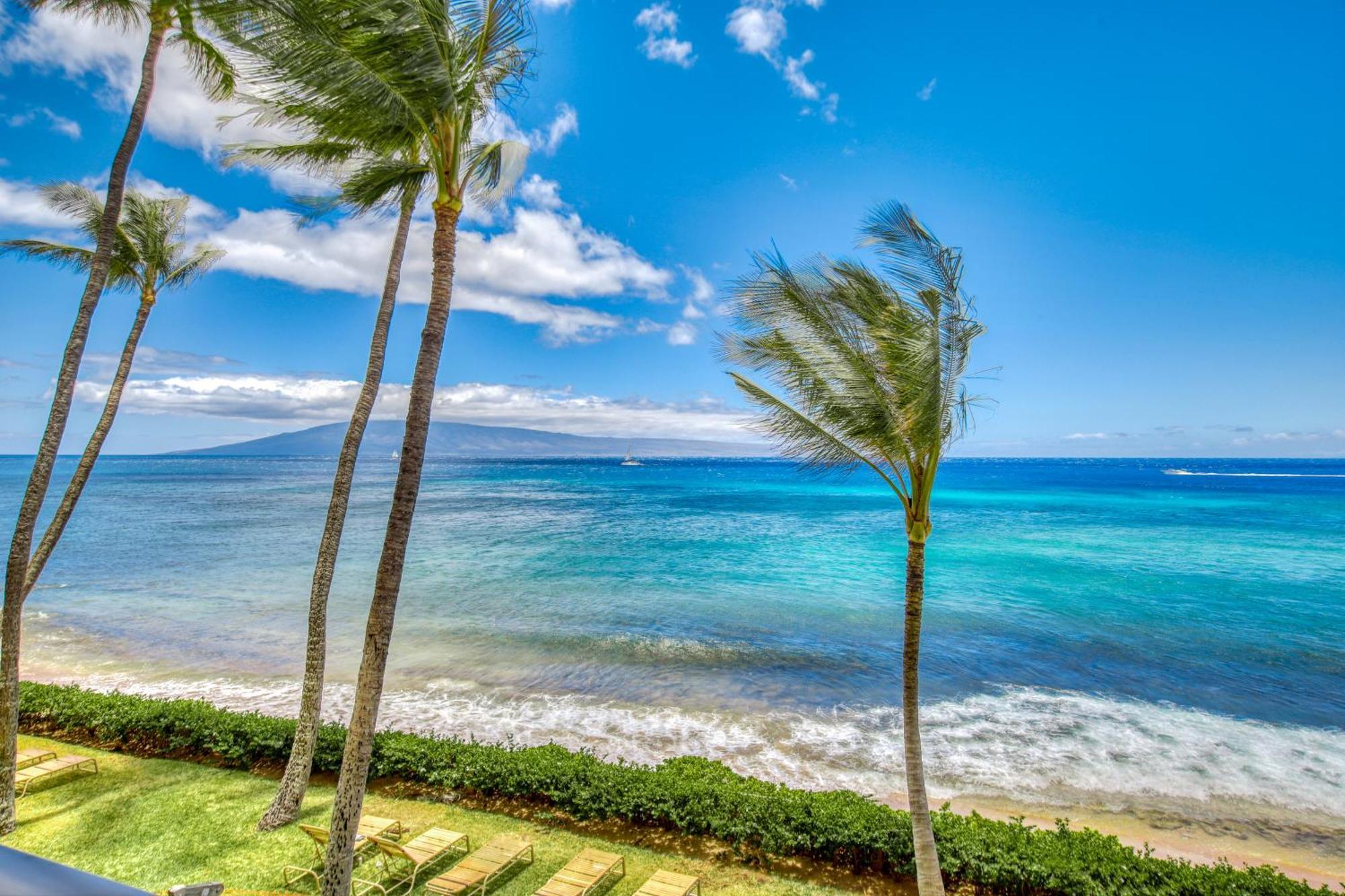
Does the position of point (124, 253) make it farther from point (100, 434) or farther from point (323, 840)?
point (323, 840)

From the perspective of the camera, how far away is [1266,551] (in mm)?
33531

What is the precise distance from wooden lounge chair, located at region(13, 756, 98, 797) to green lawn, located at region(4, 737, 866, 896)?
0.13 metres

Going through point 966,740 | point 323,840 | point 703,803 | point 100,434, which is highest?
point 100,434

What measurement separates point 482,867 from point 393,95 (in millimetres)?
7584

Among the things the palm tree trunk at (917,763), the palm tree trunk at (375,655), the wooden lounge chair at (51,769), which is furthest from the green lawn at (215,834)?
the palm tree trunk at (375,655)

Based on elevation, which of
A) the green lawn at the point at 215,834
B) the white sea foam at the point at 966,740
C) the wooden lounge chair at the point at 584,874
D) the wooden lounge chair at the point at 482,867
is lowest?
the white sea foam at the point at 966,740

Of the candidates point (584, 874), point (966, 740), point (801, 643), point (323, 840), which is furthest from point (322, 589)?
point (801, 643)

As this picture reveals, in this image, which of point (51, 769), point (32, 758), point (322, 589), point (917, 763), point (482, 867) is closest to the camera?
point (917, 763)

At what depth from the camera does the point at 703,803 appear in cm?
799

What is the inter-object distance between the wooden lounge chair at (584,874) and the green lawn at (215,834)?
20 centimetres

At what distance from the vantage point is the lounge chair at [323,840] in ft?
22.5

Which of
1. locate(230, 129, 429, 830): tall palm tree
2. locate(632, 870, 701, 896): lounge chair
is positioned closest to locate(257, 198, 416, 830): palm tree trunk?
locate(230, 129, 429, 830): tall palm tree

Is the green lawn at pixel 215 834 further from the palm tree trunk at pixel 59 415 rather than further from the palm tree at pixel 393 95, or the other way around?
the palm tree at pixel 393 95

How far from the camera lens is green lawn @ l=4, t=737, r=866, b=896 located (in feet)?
23.1
